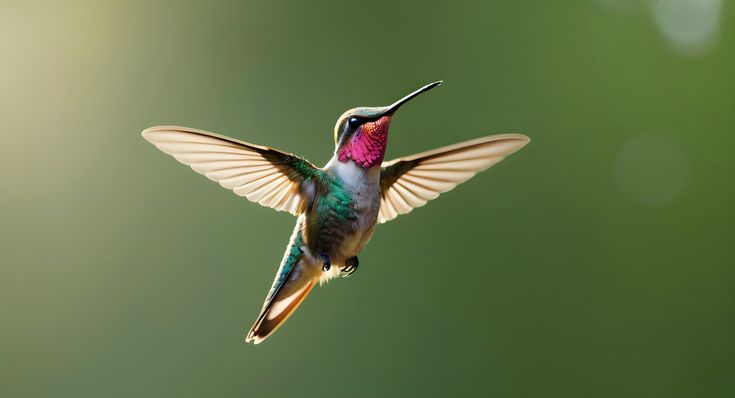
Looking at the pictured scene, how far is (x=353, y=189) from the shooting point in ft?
2.53

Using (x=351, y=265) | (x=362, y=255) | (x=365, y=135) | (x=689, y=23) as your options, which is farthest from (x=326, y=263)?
(x=689, y=23)

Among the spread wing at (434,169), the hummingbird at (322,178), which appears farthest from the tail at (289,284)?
the spread wing at (434,169)

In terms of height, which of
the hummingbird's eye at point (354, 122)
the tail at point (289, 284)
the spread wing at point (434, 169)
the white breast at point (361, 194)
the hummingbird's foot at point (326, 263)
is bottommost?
the tail at point (289, 284)

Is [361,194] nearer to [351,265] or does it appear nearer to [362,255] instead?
[351,265]

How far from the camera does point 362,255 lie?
2.08 m

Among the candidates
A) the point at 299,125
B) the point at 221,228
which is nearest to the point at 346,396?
the point at 221,228

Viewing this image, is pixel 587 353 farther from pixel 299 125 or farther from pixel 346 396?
pixel 299 125

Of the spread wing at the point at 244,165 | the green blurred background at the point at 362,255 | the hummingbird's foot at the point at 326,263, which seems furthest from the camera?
the green blurred background at the point at 362,255

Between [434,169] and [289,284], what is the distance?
0.87ft

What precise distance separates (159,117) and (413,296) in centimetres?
100

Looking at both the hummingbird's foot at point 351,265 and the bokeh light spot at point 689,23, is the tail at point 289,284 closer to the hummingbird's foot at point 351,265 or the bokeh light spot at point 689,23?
the hummingbird's foot at point 351,265

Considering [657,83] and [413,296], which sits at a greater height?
[657,83]

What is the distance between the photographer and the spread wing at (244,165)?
0.66m

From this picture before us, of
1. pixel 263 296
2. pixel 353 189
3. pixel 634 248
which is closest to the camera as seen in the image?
pixel 353 189
